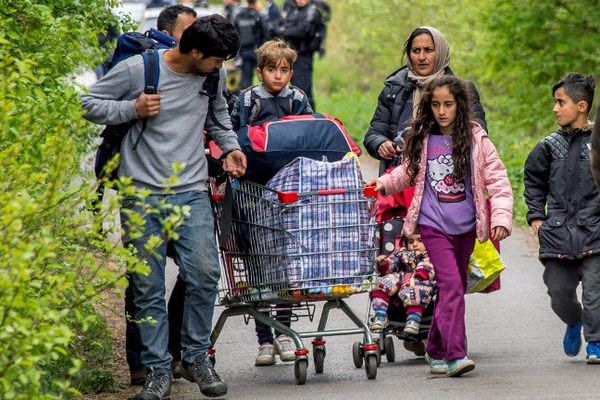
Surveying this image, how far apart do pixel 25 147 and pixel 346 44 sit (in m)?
26.6

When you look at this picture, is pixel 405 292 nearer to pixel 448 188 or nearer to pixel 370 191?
pixel 448 188

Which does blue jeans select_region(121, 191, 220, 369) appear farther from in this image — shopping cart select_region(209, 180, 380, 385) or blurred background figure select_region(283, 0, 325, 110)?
blurred background figure select_region(283, 0, 325, 110)

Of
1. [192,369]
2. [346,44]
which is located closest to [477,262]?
[192,369]

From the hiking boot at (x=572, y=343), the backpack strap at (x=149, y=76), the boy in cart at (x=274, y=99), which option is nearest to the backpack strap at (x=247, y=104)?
the boy in cart at (x=274, y=99)

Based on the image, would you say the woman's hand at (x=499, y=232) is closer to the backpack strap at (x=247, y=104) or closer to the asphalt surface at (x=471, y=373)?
the asphalt surface at (x=471, y=373)

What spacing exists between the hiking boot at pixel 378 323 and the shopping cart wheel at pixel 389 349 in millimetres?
190

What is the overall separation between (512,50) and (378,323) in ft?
38.8

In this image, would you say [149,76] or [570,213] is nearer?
[149,76]

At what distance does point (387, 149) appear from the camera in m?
9.64

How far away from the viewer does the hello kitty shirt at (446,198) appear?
896cm

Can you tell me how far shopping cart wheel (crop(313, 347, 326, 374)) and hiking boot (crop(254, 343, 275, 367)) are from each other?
1.78 feet

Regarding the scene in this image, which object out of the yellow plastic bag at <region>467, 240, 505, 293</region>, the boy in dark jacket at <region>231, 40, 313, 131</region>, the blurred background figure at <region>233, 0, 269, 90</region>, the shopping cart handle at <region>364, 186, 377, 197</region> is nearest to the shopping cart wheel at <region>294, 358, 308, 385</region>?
the shopping cart handle at <region>364, 186, 377, 197</region>

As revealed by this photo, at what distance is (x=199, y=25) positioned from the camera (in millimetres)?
7965

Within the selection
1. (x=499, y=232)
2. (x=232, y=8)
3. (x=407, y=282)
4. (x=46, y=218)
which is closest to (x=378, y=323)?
(x=407, y=282)
